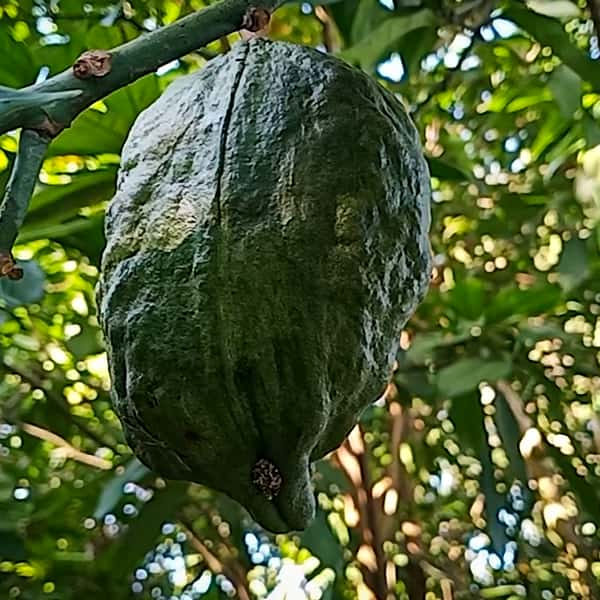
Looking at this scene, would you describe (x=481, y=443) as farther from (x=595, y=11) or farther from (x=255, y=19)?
(x=255, y=19)

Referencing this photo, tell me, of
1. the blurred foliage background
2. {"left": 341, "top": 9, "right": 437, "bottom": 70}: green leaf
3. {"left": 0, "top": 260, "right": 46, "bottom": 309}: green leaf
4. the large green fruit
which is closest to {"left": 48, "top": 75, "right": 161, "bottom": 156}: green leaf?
the blurred foliage background

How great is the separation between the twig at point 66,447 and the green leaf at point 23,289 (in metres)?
0.79

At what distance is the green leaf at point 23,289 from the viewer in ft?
A: 3.51

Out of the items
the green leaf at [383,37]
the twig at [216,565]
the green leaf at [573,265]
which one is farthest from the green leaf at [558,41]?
the twig at [216,565]

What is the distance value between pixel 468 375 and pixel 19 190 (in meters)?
1.02

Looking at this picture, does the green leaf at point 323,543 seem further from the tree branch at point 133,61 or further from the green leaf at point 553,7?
the tree branch at point 133,61

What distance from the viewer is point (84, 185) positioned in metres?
1.11

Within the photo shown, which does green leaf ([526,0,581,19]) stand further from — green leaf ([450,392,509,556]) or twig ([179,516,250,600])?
twig ([179,516,250,600])

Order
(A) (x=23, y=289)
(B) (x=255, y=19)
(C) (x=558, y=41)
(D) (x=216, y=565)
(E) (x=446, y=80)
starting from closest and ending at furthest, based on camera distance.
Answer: (B) (x=255, y=19) → (A) (x=23, y=289) → (C) (x=558, y=41) → (E) (x=446, y=80) → (D) (x=216, y=565)

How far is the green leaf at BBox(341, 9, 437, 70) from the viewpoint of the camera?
128 centimetres

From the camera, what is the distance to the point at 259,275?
59cm

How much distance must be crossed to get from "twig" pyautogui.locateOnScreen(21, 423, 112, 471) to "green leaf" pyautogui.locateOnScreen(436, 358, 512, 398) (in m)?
0.65

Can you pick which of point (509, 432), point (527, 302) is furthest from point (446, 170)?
point (509, 432)

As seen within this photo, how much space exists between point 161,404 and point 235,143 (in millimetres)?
153
